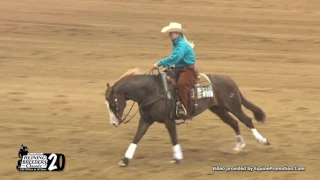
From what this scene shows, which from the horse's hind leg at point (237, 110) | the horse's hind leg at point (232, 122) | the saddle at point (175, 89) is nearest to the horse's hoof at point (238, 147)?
the horse's hind leg at point (232, 122)

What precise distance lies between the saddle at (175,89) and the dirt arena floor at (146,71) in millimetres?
916

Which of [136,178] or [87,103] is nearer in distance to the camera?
[136,178]

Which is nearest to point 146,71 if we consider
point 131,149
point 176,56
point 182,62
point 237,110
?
point 237,110

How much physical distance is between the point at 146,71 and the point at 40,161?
307 inches

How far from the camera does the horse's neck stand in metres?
9.66

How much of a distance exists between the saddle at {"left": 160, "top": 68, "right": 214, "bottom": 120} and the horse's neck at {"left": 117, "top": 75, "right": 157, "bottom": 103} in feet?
0.81

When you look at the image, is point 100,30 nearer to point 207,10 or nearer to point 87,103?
point 207,10

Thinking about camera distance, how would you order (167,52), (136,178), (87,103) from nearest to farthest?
(136,178) → (87,103) → (167,52)

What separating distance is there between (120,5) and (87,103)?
12.9 m

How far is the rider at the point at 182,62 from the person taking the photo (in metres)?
9.74

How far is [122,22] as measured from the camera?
2370 centimetres

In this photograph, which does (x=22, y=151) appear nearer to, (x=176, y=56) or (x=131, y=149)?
(x=131, y=149)

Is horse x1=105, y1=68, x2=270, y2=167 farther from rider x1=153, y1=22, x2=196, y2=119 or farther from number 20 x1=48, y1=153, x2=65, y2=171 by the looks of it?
number 20 x1=48, y1=153, x2=65, y2=171

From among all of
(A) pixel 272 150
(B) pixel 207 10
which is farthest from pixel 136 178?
(B) pixel 207 10
